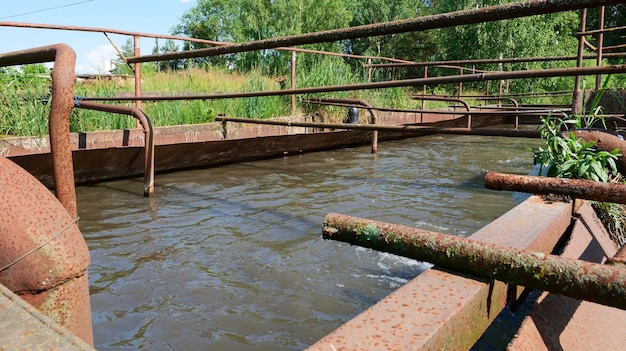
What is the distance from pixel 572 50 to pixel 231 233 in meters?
31.9

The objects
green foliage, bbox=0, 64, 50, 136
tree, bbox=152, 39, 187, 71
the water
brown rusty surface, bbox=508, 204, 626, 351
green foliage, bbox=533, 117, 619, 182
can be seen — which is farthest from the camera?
tree, bbox=152, 39, 187, 71

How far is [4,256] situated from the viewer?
112 cm

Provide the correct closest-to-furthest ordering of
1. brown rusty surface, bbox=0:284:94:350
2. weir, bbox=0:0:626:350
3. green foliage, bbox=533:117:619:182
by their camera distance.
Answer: brown rusty surface, bbox=0:284:94:350 < weir, bbox=0:0:626:350 < green foliage, bbox=533:117:619:182

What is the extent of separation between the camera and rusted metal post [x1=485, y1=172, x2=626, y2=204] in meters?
1.60

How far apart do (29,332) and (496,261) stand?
0.98 meters

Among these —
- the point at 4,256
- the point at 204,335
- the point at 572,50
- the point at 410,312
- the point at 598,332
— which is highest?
the point at 572,50

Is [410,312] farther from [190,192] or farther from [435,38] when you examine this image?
[435,38]

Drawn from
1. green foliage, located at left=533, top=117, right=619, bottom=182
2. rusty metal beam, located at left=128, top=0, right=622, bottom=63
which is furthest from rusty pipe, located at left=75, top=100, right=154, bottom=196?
green foliage, located at left=533, top=117, right=619, bottom=182

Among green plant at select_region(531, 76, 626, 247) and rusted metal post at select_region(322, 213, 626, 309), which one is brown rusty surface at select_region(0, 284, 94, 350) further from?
green plant at select_region(531, 76, 626, 247)

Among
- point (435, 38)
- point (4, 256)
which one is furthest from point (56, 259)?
point (435, 38)

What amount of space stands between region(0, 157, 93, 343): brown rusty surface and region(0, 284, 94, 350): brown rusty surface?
340 mm

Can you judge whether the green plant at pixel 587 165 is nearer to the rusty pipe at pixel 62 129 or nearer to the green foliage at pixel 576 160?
the green foliage at pixel 576 160

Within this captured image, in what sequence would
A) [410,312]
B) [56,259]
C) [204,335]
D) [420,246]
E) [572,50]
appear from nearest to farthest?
1. [410,312]
2. [56,259]
3. [420,246]
4. [204,335]
5. [572,50]

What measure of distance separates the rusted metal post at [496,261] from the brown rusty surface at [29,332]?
30.5 inches
